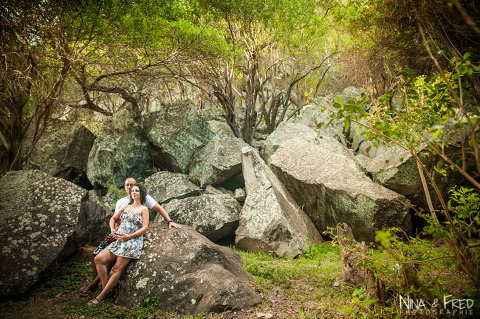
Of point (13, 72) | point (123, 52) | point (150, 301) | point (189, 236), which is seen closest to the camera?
point (150, 301)

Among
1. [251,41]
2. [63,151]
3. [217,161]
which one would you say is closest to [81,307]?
[217,161]

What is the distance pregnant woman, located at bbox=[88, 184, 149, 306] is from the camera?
4.24m

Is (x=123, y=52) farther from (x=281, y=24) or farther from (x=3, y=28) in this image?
(x=281, y=24)

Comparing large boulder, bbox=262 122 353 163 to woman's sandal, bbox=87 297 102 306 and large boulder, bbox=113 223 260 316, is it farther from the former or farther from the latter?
woman's sandal, bbox=87 297 102 306

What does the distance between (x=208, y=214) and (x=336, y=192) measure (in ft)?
11.1

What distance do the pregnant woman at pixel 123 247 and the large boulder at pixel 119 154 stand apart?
5.44 meters

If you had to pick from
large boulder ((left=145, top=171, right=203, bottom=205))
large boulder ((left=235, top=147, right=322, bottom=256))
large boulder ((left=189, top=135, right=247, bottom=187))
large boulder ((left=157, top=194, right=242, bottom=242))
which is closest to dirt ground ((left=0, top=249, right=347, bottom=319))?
large boulder ((left=235, top=147, right=322, bottom=256))

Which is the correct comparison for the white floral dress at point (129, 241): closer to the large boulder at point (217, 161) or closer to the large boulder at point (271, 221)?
the large boulder at point (271, 221)

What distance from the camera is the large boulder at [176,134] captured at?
32.7ft

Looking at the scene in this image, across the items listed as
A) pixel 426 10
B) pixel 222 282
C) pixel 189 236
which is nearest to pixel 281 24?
pixel 426 10

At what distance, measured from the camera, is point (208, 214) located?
23.7 feet

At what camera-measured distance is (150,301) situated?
402 cm

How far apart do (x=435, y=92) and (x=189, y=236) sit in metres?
4.10

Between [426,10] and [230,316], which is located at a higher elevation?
[426,10]
